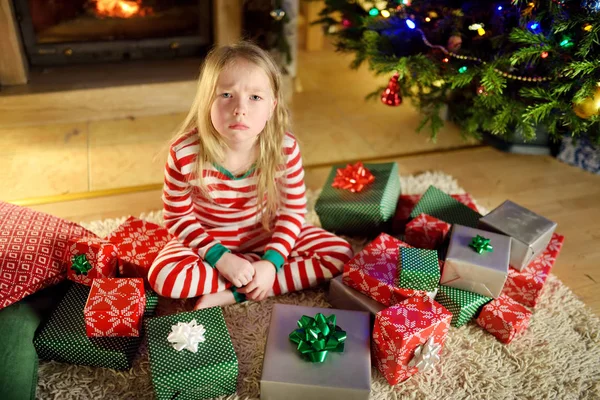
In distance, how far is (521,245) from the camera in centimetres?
137

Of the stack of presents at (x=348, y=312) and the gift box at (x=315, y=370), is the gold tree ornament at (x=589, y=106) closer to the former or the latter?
the stack of presents at (x=348, y=312)

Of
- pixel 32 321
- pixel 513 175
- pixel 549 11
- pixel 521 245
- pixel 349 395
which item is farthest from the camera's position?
pixel 513 175

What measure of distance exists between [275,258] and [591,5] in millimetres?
1037

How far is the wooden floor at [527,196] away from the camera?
1596mm

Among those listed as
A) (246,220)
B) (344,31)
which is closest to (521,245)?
(246,220)

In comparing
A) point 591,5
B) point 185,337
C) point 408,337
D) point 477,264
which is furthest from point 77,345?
point 591,5

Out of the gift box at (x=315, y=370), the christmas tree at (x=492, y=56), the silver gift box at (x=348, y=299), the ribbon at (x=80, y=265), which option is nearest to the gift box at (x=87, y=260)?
the ribbon at (x=80, y=265)

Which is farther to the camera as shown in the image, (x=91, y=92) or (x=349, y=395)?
(x=91, y=92)

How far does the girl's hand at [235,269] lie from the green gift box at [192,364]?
169mm

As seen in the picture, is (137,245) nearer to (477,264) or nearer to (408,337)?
(408,337)

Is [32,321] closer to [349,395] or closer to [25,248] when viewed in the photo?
[25,248]

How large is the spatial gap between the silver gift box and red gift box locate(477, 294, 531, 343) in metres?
0.26

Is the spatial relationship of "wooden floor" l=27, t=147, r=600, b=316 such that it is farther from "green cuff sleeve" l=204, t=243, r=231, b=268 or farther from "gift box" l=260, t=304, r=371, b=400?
"gift box" l=260, t=304, r=371, b=400

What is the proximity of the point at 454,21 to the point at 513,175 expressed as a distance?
64cm
